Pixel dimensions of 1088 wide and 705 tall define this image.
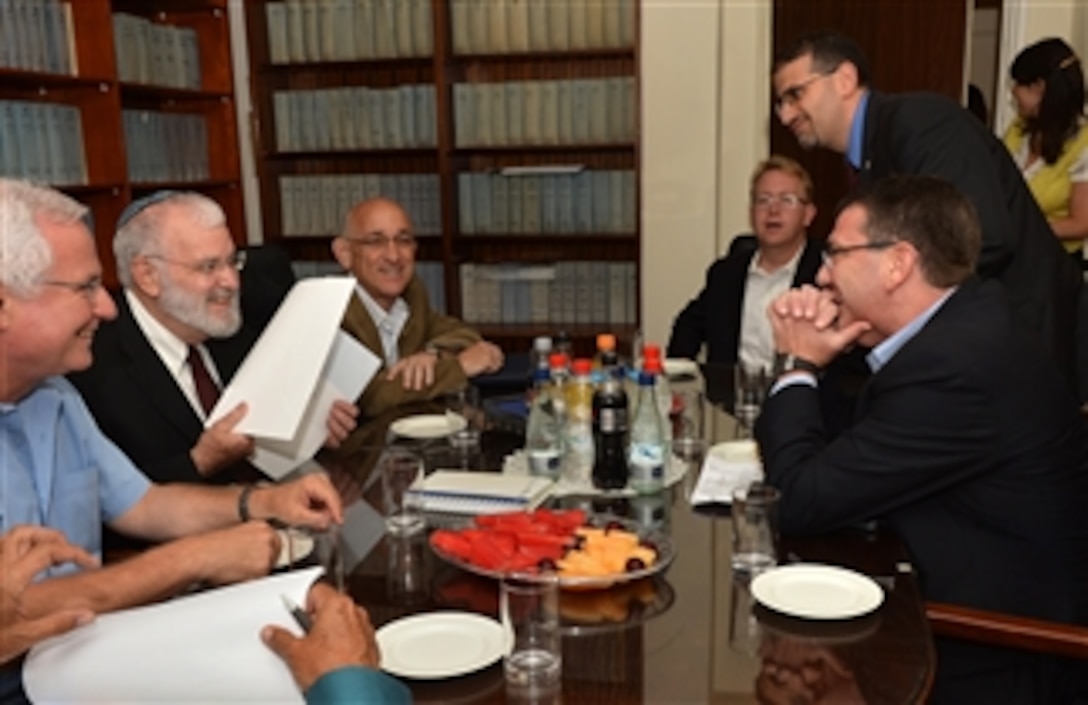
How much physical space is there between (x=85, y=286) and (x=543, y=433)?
846 mm

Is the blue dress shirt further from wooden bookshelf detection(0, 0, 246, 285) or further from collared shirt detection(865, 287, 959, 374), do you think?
wooden bookshelf detection(0, 0, 246, 285)

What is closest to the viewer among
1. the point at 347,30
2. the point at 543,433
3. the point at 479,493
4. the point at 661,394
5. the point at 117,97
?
the point at 479,493

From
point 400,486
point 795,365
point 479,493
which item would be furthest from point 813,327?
point 400,486

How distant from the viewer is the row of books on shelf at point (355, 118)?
13.9ft

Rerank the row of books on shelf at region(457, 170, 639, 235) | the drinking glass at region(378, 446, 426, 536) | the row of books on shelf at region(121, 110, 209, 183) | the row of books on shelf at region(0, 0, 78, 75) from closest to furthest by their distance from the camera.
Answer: the drinking glass at region(378, 446, 426, 536)
the row of books on shelf at region(0, 0, 78, 75)
the row of books on shelf at region(121, 110, 209, 183)
the row of books on shelf at region(457, 170, 639, 235)

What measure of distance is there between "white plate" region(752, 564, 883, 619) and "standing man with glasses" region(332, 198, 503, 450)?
1.29m

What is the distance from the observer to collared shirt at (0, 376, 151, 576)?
54.1 inches

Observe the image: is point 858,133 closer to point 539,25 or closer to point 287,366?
point 287,366

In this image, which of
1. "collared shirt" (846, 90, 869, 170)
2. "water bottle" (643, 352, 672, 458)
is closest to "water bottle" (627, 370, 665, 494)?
"water bottle" (643, 352, 672, 458)

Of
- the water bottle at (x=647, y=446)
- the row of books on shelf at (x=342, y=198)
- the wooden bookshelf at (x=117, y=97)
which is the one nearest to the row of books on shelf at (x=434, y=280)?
the row of books on shelf at (x=342, y=198)

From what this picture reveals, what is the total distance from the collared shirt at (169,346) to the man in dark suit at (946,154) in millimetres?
1661

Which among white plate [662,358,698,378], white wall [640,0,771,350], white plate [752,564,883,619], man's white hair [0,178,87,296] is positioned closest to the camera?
white plate [752,564,883,619]

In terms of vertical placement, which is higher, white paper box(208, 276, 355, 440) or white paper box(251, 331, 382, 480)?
white paper box(208, 276, 355, 440)

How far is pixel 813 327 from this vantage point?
5.88ft
